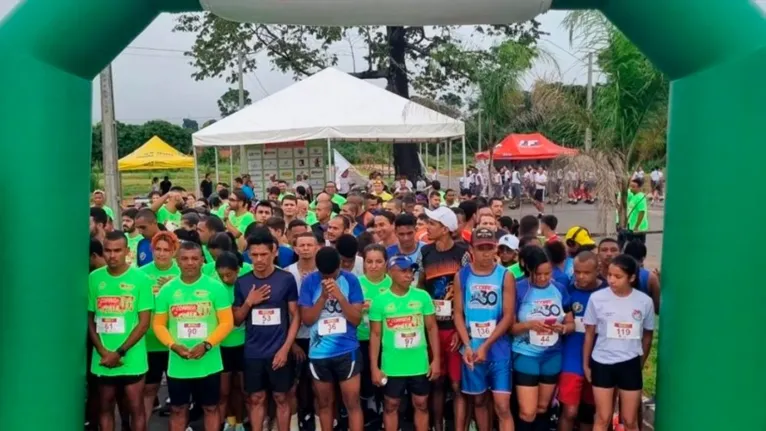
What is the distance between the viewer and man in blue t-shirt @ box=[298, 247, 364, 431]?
188 inches

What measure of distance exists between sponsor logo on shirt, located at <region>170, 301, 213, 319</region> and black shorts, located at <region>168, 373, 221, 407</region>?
41cm

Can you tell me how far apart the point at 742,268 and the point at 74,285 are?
3498mm

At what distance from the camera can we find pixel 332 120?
15.2 metres

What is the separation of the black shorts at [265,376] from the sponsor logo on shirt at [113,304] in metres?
0.86

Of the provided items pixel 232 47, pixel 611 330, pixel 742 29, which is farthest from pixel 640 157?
pixel 232 47

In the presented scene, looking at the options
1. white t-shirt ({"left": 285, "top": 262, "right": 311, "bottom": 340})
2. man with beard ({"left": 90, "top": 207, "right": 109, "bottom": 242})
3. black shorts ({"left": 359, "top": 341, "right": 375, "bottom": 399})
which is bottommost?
black shorts ({"left": 359, "top": 341, "right": 375, "bottom": 399})

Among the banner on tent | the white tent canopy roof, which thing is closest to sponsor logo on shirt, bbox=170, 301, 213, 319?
the white tent canopy roof

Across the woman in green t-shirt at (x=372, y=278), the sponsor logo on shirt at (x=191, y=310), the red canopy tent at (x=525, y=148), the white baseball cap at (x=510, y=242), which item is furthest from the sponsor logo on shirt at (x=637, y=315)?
the red canopy tent at (x=525, y=148)

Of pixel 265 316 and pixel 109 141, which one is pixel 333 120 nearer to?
pixel 109 141

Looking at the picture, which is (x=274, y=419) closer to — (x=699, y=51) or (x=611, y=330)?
(x=611, y=330)

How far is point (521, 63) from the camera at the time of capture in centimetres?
1215

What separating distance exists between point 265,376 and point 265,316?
1.38 ft

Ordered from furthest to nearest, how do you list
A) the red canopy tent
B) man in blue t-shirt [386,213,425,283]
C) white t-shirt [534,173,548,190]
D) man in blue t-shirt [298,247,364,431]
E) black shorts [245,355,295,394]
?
the red canopy tent
white t-shirt [534,173,548,190]
man in blue t-shirt [386,213,425,283]
black shorts [245,355,295,394]
man in blue t-shirt [298,247,364,431]

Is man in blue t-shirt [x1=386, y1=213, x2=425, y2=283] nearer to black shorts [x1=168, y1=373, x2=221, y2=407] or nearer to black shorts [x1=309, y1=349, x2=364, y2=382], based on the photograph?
black shorts [x1=309, y1=349, x2=364, y2=382]
